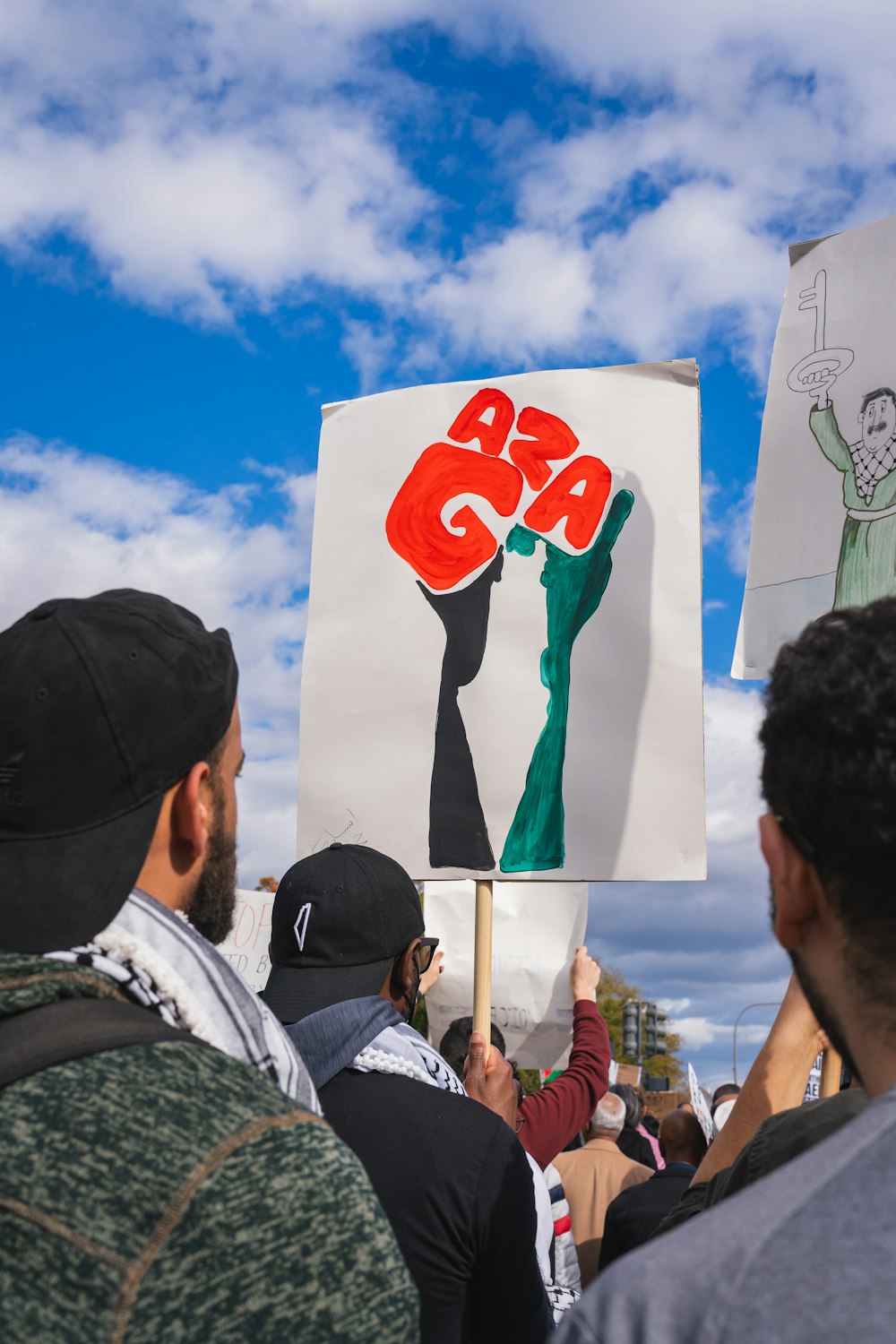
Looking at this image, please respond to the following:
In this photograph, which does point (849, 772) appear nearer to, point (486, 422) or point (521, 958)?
point (486, 422)

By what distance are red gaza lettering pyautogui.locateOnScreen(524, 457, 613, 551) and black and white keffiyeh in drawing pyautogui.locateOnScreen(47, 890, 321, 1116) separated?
292 cm

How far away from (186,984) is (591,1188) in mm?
4026

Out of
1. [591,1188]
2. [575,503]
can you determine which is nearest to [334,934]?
[575,503]

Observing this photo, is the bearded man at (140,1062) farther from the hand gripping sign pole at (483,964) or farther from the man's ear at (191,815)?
the hand gripping sign pole at (483,964)

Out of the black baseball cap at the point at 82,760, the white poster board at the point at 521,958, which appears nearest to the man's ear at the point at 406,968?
the black baseball cap at the point at 82,760

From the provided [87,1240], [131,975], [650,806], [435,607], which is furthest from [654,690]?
[87,1240]

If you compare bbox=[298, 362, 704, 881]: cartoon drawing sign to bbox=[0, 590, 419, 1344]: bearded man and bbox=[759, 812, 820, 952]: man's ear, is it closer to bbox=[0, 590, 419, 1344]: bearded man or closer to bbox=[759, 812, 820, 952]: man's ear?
bbox=[0, 590, 419, 1344]: bearded man

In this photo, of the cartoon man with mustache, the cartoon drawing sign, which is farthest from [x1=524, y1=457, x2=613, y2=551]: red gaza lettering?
the cartoon man with mustache

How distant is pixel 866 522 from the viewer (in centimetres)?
349

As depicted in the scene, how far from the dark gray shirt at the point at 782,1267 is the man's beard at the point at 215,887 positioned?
0.74m

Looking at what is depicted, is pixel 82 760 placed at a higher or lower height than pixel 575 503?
lower

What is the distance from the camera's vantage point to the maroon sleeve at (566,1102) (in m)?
2.79

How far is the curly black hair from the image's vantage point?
1.06 meters

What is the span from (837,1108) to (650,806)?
237 centimetres
